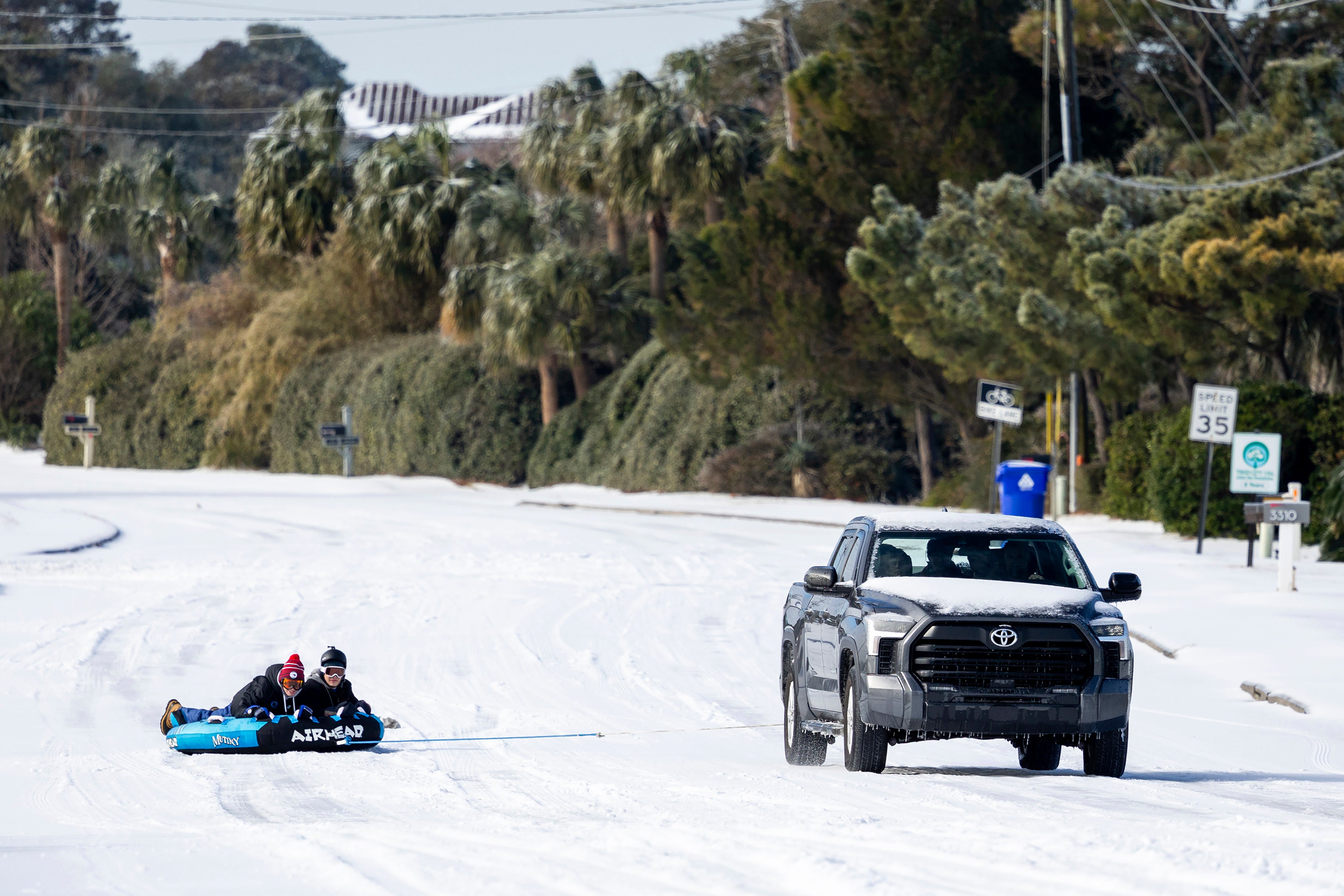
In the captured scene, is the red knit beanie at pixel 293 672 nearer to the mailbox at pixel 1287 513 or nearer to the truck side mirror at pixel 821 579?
the truck side mirror at pixel 821 579

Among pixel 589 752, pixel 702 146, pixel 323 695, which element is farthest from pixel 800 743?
pixel 702 146

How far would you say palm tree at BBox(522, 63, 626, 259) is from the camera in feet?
161

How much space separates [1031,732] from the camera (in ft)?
30.2

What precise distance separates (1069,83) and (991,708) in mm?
25433

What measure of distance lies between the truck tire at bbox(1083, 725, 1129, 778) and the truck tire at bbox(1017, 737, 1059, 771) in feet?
1.38

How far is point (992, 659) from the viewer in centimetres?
923

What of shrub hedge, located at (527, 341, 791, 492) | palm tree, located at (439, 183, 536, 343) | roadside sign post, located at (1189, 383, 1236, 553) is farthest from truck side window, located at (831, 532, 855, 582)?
palm tree, located at (439, 183, 536, 343)

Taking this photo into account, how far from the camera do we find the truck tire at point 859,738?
9.55 meters

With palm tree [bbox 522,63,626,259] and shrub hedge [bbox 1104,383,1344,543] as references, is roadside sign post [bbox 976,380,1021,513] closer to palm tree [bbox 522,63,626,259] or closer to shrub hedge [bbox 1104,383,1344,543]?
shrub hedge [bbox 1104,383,1344,543]

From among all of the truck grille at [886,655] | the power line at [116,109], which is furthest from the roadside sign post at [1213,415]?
the power line at [116,109]

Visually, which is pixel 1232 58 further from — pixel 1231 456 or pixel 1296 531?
pixel 1296 531

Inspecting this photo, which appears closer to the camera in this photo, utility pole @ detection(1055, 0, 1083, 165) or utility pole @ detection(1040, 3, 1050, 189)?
utility pole @ detection(1055, 0, 1083, 165)

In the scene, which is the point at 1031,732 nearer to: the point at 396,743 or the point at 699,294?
the point at 396,743

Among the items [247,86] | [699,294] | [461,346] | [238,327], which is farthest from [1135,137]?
[247,86]
